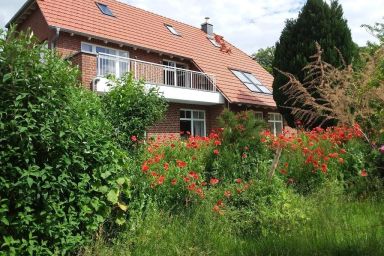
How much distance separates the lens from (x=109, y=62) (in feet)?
50.0

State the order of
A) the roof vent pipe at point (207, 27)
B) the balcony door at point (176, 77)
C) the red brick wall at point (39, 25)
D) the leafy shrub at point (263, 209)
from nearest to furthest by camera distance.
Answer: the leafy shrub at point (263, 209) < the red brick wall at point (39, 25) < the balcony door at point (176, 77) < the roof vent pipe at point (207, 27)

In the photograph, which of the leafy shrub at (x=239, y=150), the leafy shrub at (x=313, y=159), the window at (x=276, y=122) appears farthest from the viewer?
the window at (x=276, y=122)

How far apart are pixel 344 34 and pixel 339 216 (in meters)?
13.2

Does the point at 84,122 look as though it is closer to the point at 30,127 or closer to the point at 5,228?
the point at 30,127

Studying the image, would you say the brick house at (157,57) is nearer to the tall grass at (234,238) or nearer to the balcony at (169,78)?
the balcony at (169,78)

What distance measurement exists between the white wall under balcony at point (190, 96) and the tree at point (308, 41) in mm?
3047

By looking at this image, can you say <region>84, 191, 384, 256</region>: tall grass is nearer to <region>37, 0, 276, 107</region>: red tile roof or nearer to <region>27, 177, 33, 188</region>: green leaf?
<region>27, 177, 33, 188</region>: green leaf

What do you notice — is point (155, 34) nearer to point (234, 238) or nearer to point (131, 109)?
point (131, 109)

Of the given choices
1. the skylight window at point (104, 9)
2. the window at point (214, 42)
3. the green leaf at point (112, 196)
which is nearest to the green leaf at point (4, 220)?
the green leaf at point (112, 196)

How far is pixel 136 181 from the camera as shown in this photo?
17.4ft

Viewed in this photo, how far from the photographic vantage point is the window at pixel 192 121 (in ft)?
62.9

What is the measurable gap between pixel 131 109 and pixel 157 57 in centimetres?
1363

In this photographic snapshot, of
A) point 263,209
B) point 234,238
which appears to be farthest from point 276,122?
point 234,238

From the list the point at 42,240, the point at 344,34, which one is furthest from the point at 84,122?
the point at 344,34
